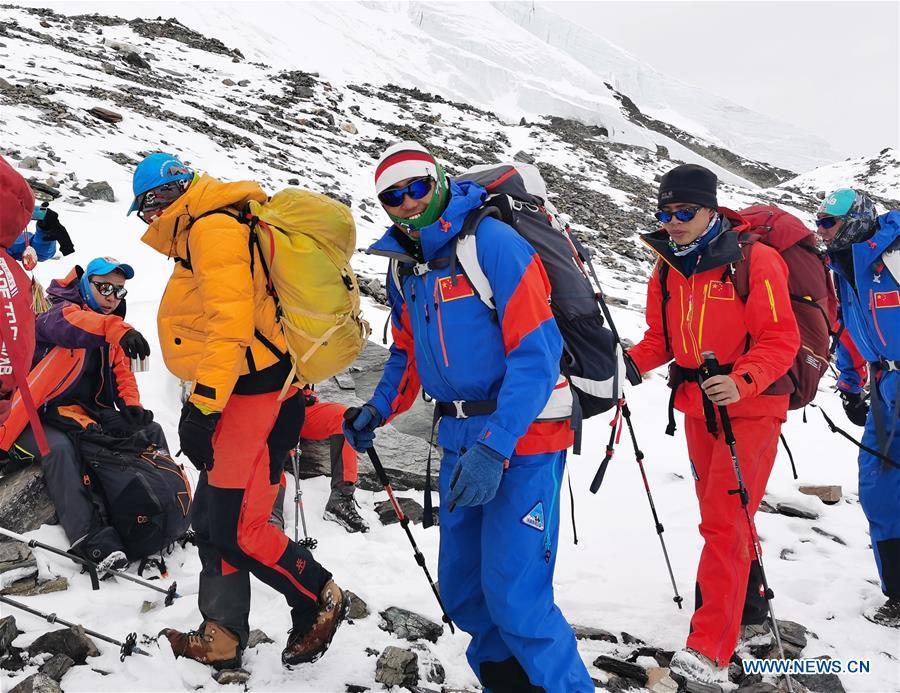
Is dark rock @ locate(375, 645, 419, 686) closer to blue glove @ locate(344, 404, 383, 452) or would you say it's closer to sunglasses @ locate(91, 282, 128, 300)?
blue glove @ locate(344, 404, 383, 452)

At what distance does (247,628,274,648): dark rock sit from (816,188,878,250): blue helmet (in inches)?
179

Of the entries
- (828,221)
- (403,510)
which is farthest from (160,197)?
(828,221)

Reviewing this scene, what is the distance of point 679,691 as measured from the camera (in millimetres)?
3529

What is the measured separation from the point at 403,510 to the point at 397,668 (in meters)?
2.08

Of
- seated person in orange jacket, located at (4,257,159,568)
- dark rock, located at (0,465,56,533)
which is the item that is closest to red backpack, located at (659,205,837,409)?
seated person in orange jacket, located at (4,257,159,568)

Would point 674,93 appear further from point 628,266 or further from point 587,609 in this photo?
point 587,609

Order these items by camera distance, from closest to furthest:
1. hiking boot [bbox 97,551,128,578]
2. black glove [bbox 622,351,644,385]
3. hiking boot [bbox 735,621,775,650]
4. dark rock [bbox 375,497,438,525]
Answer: black glove [bbox 622,351,644,385] < hiking boot [bbox 735,621,775,650] < hiking boot [bbox 97,551,128,578] < dark rock [bbox 375,497,438,525]

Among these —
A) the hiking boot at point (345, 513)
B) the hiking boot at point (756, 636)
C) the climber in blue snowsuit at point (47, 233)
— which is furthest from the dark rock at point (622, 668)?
the climber in blue snowsuit at point (47, 233)

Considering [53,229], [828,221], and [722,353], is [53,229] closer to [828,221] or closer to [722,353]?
[722,353]

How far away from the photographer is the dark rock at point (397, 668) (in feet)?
11.2

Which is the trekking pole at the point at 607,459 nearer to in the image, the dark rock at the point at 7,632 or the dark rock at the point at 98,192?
the dark rock at the point at 7,632

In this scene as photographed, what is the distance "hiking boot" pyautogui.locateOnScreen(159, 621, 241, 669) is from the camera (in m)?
3.34

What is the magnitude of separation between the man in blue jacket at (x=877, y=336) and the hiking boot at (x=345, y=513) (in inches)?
147

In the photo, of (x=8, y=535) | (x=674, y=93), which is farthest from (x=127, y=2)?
(x=674, y=93)
